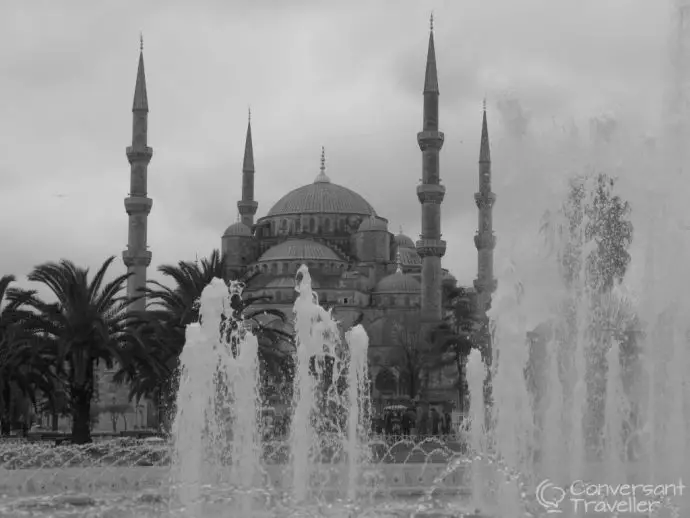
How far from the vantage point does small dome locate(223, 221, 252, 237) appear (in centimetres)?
6831

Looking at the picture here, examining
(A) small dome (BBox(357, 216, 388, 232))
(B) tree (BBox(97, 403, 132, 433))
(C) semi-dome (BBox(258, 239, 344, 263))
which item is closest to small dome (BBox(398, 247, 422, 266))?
(A) small dome (BBox(357, 216, 388, 232))

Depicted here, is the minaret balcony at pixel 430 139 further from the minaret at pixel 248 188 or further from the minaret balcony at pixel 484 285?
the minaret at pixel 248 188

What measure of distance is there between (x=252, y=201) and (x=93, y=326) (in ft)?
154

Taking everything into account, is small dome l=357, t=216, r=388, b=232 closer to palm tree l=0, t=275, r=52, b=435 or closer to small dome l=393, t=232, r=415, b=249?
small dome l=393, t=232, r=415, b=249

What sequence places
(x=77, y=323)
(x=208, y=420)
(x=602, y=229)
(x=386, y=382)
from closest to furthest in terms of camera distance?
(x=208, y=420) → (x=77, y=323) → (x=602, y=229) → (x=386, y=382)

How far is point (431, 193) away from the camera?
165 ft

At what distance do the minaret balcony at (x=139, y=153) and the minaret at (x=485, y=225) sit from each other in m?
15.9

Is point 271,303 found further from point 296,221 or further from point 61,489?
point 61,489

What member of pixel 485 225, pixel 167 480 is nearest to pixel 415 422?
pixel 485 225

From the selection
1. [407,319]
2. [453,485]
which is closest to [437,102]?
[407,319]

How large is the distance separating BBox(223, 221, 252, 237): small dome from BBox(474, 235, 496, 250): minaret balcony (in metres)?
15.8

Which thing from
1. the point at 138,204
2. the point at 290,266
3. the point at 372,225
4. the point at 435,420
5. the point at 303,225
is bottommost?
the point at 435,420

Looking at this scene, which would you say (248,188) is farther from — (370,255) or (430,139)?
(430,139)

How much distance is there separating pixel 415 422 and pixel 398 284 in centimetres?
2346
